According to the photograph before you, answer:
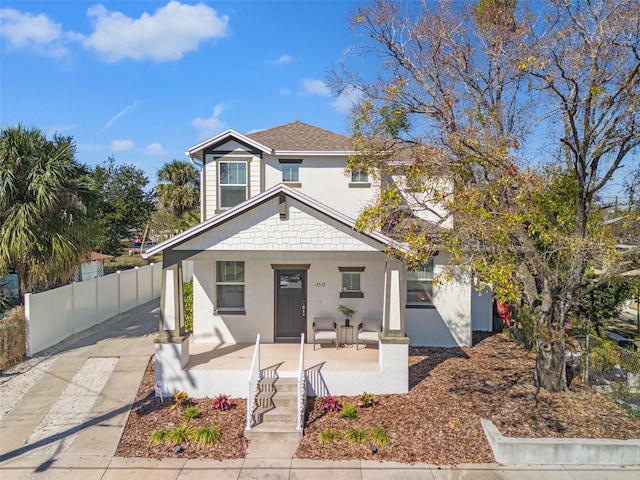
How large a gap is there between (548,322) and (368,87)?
22.8 ft

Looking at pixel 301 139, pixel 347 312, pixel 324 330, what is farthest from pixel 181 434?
pixel 301 139

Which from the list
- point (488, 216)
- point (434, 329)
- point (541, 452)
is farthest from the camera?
point (434, 329)


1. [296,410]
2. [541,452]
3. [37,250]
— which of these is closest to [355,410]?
[296,410]

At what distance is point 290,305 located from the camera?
1243 centimetres

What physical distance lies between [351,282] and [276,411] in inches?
195

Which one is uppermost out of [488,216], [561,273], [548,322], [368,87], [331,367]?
[368,87]

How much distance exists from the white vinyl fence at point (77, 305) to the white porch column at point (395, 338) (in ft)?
31.1

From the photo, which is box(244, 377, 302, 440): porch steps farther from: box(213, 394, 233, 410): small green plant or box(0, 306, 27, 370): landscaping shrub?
box(0, 306, 27, 370): landscaping shrub

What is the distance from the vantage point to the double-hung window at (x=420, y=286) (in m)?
13.0

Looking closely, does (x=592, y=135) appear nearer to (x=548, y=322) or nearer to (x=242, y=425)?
(x=548, y=322)

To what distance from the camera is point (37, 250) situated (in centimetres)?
1177

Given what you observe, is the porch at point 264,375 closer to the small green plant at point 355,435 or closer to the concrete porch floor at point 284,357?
the concrete porch floor at point 284,357

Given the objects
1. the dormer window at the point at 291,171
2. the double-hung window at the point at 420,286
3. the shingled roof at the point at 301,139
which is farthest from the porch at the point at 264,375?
the shingled roof at the point at 301,139

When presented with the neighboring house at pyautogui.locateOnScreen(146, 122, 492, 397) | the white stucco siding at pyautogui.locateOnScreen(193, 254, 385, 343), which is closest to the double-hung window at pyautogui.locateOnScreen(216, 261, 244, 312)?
the neighboring house at pyautogui.locateOnScreen(146, 122, 492, 397)
